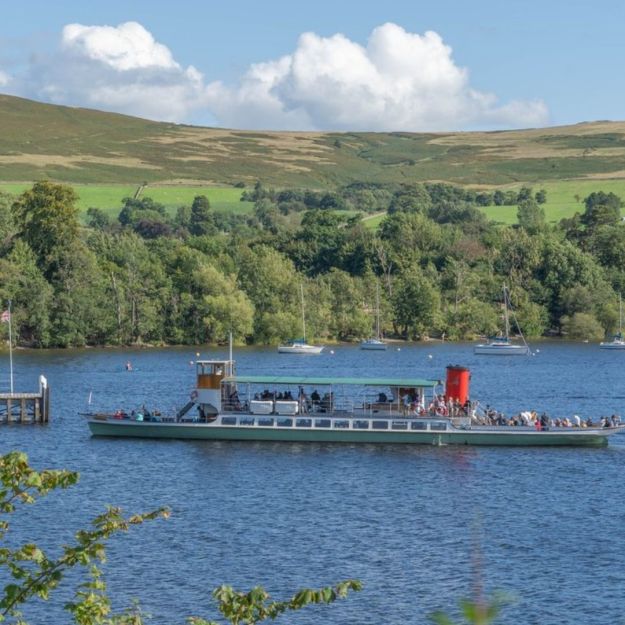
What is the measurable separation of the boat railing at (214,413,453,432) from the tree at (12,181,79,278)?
321 feet

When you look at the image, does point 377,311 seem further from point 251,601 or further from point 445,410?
point 251,601

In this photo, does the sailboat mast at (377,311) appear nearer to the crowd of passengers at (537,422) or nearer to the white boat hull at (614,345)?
Result: the white boat hull at (614,345)

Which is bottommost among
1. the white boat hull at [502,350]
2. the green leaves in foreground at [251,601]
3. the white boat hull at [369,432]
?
the white boat hull at [502,350]

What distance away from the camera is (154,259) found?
193m

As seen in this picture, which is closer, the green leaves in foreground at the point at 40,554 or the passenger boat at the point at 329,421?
the green leaves in foreground at the point at 40,554

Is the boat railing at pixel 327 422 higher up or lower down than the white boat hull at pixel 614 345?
higher up

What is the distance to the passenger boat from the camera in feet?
283

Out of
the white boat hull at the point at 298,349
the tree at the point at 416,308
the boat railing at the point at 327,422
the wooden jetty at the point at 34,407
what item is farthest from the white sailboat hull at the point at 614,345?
the wooden jetty at the point at 34,407

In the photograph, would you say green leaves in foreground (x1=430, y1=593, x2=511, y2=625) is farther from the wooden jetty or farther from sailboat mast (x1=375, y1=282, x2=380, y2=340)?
sailboat mast (x1=375, y1=282, x2=380, y2=340)

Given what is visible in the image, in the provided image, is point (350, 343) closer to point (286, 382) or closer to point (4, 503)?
point (286, 382)

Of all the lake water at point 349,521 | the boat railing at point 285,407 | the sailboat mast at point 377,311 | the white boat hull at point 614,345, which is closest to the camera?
the lake water at point 349,521

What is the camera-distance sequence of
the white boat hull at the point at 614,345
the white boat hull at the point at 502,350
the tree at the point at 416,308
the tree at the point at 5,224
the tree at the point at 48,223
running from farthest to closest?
the tree at the point at 416,308, the tree at the point at 5,224, the tree at the point at 48,223, the white boat hull at the point at 614,345, the white boat hull at the point at 502,350

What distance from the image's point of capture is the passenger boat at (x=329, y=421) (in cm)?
8638

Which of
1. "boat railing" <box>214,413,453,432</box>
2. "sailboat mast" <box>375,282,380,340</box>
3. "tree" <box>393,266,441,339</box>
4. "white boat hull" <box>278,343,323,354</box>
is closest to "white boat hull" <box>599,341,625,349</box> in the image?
"tree" <box>393,266,441,339</box>
